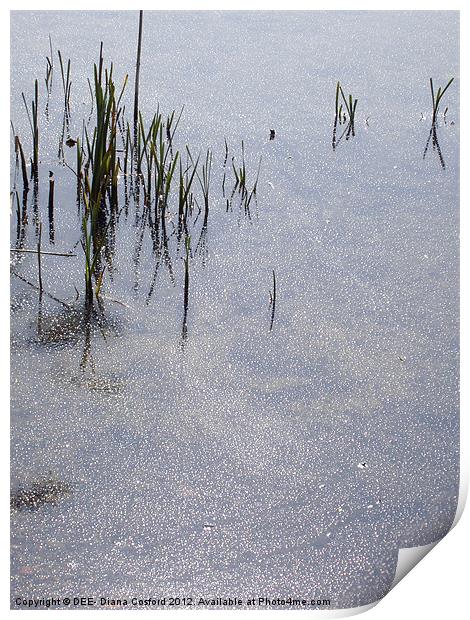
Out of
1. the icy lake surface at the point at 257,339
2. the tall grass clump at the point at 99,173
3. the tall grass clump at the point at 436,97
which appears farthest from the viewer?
the tall grass clump at the point at 436,97

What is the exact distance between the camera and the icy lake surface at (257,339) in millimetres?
1568

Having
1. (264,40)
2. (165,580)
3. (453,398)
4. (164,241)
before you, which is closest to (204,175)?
(164,241)

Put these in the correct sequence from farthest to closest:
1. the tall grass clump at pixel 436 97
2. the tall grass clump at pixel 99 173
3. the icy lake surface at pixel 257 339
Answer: the tall grass clump at pixel 436 97 → the tall grass clump at pixel 99 173 → the icy lake surface at pixel 257 339

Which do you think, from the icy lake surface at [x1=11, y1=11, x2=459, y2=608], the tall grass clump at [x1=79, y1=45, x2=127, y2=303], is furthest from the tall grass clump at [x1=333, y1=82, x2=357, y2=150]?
the tall grass clump at [x1=79, y1=45, x2=127, y2=303]

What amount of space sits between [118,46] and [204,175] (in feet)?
1.21

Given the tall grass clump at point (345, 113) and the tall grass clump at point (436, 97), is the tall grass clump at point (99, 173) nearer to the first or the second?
the tall grass clump at point (345, 113)

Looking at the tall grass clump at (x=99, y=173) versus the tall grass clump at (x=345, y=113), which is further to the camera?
the tall grass clump at (x=345, y=113)

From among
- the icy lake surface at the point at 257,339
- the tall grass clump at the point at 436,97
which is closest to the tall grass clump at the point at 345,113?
the icy lake surface at the point at 257,339

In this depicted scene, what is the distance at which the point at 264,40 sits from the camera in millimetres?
2188

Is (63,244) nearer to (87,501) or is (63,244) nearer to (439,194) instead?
(87,501)

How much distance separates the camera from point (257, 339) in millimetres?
1895

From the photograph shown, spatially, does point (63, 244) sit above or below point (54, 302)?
above

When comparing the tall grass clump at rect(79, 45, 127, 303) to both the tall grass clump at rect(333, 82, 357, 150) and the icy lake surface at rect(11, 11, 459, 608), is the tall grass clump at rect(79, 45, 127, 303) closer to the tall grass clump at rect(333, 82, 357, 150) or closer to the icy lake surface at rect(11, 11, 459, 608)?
the icy lake surface at rect(11, 11, 459, 608)

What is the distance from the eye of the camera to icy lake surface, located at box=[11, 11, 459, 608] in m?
1.57
